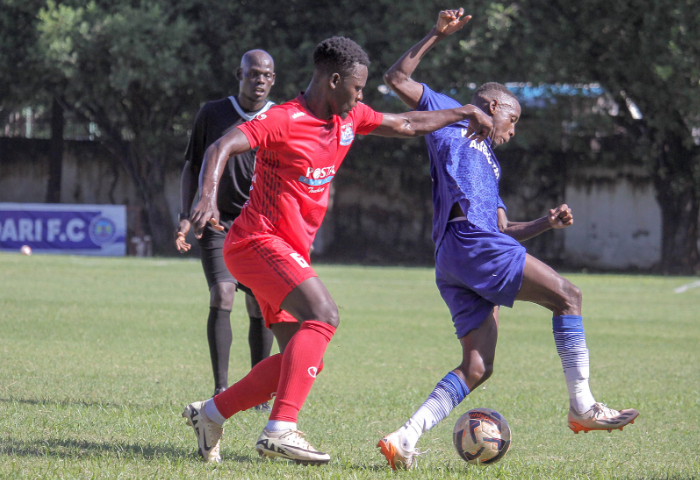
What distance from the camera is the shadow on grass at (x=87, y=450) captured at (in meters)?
4.11

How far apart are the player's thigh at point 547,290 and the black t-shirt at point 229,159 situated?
241 cm

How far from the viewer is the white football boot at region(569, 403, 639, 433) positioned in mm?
4071

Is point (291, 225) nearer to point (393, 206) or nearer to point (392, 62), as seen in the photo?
point (392, 62)

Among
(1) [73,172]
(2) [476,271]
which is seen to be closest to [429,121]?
(2) [476,271]

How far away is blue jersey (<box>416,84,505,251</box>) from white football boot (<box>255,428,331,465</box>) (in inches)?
54.5

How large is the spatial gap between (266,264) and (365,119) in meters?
0.95

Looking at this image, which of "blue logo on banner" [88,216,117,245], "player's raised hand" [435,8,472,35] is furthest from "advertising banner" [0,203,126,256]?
"player's raised hand" [435,8,472,35]

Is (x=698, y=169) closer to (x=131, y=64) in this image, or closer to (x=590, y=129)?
(x=590, y=129)

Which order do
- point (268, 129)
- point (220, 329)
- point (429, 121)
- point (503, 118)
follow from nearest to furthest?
1. point (268, 129)
2. point (429, 121)
3. point (503, 118)
4. point (220, 329)

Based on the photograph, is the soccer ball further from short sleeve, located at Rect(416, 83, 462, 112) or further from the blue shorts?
short sleeve, located at Rect(416, 83, 462, 112)

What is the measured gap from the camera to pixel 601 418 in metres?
4.14

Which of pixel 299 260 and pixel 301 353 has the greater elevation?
pixel 299 260

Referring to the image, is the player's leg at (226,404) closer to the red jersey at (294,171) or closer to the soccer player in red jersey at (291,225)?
the soccer player in red jersey at (291,225)

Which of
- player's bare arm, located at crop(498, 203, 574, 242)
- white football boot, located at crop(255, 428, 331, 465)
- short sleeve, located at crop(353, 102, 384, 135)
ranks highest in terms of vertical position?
short sleeve, located at crop(353, 102, 384, 135)
